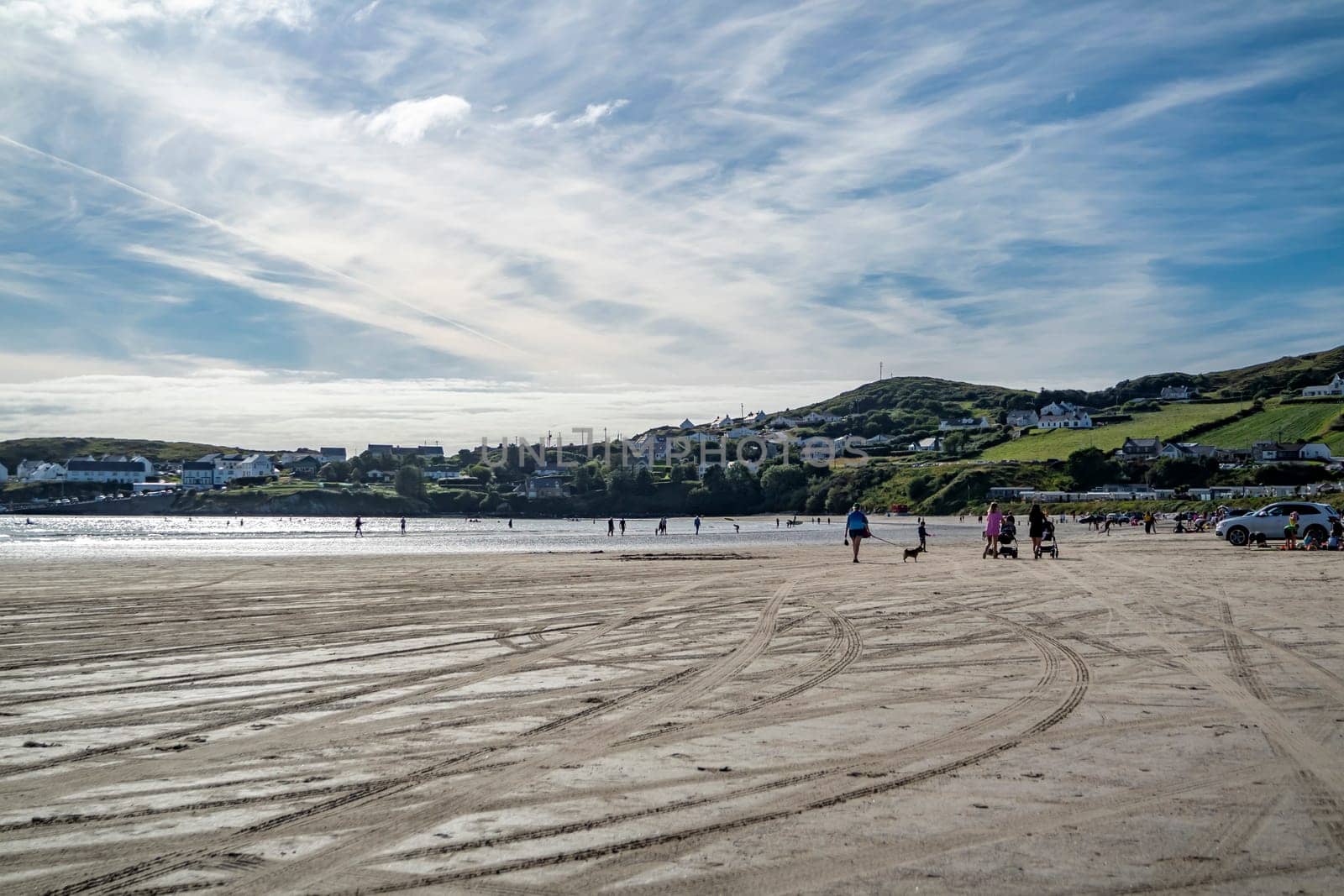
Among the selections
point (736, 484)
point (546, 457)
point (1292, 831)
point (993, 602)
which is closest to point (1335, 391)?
point (736, 484)

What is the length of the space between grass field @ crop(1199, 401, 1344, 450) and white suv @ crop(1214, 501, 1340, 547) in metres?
86.6

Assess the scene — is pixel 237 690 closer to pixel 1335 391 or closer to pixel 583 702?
pixel 583 702

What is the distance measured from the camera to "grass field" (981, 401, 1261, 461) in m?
119

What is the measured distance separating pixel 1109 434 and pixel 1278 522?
353ft

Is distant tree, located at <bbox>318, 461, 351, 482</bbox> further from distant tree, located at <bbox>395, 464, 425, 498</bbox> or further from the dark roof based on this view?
the dark roof

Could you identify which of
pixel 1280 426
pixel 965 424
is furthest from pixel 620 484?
pixel 1280 426

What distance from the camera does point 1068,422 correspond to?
14688 cm

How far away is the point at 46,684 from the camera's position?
861 cm

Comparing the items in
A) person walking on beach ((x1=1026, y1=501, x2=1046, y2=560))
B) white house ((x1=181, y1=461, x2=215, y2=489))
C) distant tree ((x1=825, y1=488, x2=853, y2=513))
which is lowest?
distant tree ((x1=825, y1=488, x2=853, y2=513))

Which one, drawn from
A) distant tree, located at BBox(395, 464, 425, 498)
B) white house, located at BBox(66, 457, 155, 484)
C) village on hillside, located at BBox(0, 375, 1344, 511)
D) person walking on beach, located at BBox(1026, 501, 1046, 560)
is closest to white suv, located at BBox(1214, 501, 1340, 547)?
person walking on beach, located at BBox(1026, 501, 1046, 560)

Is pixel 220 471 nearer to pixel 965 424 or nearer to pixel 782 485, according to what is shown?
pixel 782 485

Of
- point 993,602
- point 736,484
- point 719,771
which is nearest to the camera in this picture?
point 719,771

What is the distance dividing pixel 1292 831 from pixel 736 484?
129456 mm

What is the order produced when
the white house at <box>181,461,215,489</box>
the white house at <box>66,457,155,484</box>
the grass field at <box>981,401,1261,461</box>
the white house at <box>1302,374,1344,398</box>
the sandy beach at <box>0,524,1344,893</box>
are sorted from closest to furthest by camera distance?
the sandy beach at <box>0,524,1344,893</box> < the grass field at <box>981,401,1261,461</box> < the white house at <box>1302,374,1344,398</box> < the white house at <box>181,461,215,489</box> < the white house at <box>66,457,155,484</box>
